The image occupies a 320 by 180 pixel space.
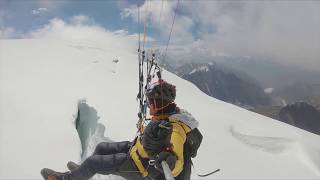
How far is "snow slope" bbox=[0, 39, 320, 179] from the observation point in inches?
428

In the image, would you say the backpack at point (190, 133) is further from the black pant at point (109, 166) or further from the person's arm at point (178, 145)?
the black pant at point (109, 166)

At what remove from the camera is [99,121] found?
1518 centimetres

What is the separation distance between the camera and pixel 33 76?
1812 cm

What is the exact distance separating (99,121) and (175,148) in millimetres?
9191

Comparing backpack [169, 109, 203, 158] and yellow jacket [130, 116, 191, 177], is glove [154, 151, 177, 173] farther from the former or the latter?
backpack [169, 109, 203, 158]

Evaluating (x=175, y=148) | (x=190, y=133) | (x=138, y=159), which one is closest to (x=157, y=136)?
(x=175, y=148)

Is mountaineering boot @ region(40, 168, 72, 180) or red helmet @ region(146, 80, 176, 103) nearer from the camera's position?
red helmet @ region(146, 80, 176, 103)

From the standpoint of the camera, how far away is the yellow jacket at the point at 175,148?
249 inches

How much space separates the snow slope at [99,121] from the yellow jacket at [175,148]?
299 cm

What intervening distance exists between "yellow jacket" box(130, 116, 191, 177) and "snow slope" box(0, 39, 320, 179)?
2989 mm

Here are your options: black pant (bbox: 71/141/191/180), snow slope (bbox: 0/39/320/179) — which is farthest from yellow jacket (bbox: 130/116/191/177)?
snow slope (bbox: 0/39/320/179)

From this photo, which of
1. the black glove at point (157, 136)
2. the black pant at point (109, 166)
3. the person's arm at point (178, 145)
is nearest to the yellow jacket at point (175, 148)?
the person's arm at point (178, 145)

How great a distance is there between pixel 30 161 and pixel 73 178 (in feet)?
8.86

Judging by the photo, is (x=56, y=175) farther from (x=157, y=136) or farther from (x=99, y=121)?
(x=99, y=121)
